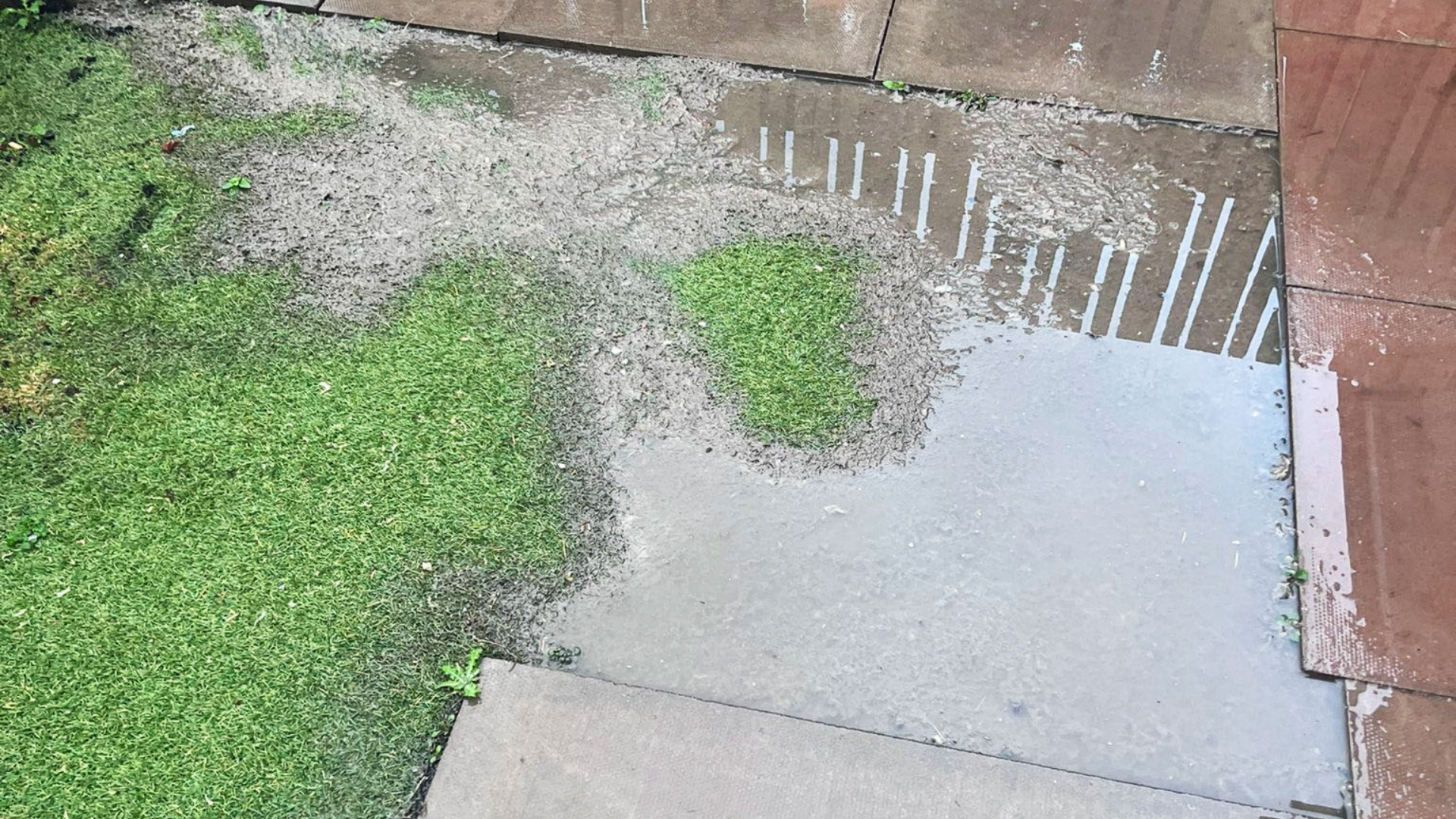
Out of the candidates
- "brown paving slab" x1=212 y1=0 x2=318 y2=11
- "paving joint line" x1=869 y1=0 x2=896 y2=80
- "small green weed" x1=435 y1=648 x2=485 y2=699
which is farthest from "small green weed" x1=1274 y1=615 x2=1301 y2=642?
"brown paving slab" x1=212 y1=0 x2=318 y2=11

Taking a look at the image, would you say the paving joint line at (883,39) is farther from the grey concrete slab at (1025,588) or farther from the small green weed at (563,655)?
the small green weed at (563,655)

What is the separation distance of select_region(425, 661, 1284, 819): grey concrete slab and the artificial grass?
39.6 inches

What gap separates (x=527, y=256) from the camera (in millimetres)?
4027

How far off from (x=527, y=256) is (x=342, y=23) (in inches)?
82.3

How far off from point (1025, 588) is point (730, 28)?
3167 millimetres

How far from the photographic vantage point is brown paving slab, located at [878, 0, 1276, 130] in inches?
182

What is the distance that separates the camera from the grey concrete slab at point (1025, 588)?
2.81 meters

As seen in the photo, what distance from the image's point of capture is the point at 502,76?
4.83 metres

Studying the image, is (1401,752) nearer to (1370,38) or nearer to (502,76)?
(1370,38)

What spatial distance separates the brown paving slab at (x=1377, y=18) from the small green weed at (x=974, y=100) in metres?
1.55

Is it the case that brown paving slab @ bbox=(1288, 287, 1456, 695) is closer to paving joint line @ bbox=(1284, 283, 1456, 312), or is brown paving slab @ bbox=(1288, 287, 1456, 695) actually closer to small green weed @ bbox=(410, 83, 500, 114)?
paving joint line @ bbox=(1284, 283, 1456, 312)

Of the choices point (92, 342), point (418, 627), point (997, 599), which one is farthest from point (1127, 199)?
point (92, 342)

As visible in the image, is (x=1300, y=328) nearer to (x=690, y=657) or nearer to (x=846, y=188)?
(x=846, y=188)

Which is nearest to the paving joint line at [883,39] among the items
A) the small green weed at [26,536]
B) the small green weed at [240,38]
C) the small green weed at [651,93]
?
the small green weed at [651,93]
